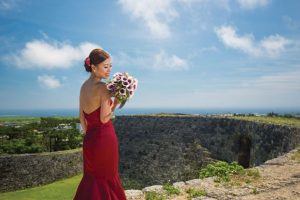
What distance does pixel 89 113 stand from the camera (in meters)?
5.82

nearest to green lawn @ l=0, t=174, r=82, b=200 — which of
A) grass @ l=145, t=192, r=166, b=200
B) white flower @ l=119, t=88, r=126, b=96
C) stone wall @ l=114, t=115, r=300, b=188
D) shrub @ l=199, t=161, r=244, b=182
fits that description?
stone wall @ l=114, t=115, r=300, b=188

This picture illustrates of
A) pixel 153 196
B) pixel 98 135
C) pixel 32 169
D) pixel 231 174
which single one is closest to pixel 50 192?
pixel 32 169

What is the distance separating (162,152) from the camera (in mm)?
27391

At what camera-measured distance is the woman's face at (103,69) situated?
5800 millimetres

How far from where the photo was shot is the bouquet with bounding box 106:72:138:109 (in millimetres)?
5672

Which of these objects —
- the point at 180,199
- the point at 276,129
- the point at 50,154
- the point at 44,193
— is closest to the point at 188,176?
the point at 276,129

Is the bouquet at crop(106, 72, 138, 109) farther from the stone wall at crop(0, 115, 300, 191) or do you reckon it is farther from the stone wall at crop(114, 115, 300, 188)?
the stone wall at crop(0, 115, 300, 191)

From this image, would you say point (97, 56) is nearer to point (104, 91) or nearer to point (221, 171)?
point (104, 91)

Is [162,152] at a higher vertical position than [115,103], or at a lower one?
lower

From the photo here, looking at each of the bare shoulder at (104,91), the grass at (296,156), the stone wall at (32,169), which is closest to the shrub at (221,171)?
the grass at (296,156)

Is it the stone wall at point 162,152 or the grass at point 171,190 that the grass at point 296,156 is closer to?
the stone wall at point 162,152

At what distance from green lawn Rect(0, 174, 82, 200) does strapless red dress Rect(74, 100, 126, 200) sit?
54.9ft

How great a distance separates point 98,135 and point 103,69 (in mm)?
1069

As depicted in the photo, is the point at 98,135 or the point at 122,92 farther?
the point at 98,135
